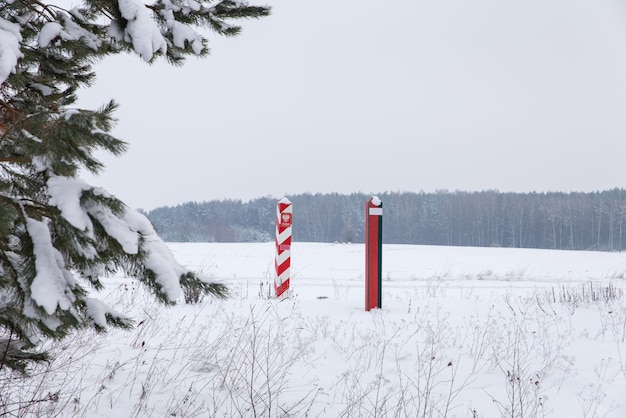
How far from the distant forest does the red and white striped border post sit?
5825cm

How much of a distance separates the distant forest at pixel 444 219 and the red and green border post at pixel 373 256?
196ft

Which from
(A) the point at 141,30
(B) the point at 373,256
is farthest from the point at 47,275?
(B) the point at 373,256

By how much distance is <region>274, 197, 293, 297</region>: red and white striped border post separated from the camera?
7.22m

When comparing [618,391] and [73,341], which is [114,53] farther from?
[618,391]

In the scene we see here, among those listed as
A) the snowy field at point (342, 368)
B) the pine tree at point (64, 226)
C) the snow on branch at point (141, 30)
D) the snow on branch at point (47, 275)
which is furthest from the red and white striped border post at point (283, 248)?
the snow on branch at point (47, 275)

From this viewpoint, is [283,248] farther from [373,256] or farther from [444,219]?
[444,219]

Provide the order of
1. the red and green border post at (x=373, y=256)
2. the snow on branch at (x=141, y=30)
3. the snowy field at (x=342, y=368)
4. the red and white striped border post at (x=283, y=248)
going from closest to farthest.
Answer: the snow on branch at (x=141, y=30) → the snowy field at (x=342, y=368) → the red and green border post at (x=373, y=256) → the red and white striped border post at (x=283, y=248)

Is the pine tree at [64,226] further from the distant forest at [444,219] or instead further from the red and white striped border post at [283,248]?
the distant forest at [444,219]

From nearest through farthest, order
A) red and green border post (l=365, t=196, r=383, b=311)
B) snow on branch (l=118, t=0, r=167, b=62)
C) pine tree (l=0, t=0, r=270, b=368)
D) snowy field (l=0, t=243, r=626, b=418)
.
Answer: pine tree (l=0, t=0, r=270, b=368) < snow on branch (l=118, t=0, r=167, b=62) < snowy field (l=0, t=243, r=626, b=418) < red and green border post (l=365, t=196, r=383, b=311)

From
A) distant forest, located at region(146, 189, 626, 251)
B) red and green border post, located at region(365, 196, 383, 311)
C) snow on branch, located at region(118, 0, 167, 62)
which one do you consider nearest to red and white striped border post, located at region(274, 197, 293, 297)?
red and green border post, located at region(365, 196, 383, 311)

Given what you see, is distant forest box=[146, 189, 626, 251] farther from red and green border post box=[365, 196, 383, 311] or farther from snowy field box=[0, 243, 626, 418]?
snowy field box=[0, 243, 626, 418]

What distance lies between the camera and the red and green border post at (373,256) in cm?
616

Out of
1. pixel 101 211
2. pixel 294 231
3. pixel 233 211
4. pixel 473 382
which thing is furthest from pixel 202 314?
pixel 233 211

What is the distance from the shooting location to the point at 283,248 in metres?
7.32
